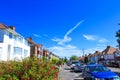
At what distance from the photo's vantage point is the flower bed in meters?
8.50

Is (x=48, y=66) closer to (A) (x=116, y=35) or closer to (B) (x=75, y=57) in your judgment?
(A) (x=116, y=35)

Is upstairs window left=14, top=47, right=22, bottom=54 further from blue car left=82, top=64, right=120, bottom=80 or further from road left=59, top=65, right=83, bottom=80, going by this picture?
blue car left=82, top=64, right=120, bottom=80

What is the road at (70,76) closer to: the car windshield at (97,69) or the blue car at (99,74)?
the car windshield at (97,69)

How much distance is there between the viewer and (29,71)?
28.0ft

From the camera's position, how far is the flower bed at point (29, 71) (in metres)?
8.50

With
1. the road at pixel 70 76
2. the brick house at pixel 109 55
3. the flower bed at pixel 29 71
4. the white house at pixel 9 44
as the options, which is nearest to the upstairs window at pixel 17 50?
the white house at pixel 9 44

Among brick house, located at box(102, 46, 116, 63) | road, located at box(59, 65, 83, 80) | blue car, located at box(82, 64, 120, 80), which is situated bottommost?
road, located at box(59, 65, 83, 80)

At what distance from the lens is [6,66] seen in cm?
930

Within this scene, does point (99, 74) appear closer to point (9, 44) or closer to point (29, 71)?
point (29, 71)

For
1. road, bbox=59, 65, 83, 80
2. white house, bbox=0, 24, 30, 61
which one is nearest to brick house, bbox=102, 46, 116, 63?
white house, bbox=0, 24, 30, 61

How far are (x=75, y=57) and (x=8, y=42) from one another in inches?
5700

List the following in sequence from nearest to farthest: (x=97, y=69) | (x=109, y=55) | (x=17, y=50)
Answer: (x=97, y=69), (x=17, y=50), (x=109, y=55)

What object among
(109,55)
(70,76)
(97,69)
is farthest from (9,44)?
(109,55)

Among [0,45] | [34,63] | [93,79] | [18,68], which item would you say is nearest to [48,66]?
[34,63]
